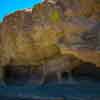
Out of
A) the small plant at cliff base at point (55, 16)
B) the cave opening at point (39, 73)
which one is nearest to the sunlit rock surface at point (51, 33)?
the small plant at cliff base at point (55, 16)

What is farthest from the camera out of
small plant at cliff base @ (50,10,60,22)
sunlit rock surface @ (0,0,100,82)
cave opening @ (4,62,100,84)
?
cave opening @ (4,62,100,84)

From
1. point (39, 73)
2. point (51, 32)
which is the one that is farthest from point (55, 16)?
point (39, 73)

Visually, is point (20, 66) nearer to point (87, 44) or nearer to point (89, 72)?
point (89, 72)

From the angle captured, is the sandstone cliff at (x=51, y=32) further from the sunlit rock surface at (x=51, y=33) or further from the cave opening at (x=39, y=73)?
the cave opening at (x=39, y=73)

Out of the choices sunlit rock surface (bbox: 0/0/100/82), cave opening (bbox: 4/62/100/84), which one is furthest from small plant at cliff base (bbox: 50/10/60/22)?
cave opening (bbox: 4/62/100/84)

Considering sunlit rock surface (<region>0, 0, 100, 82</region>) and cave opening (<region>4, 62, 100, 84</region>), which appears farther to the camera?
cave opening (<region>4, 62, 100, 84</region>)

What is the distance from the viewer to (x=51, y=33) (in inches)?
271

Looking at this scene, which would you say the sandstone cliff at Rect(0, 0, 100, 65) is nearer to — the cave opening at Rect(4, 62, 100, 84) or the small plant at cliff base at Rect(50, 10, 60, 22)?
the small plant at cliff base at Rect(50, 10, 60, 22)

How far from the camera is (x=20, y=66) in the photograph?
29.2 feet

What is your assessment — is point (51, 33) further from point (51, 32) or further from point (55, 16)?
point (55, 16)

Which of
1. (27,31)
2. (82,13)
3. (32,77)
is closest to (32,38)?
(27,31)

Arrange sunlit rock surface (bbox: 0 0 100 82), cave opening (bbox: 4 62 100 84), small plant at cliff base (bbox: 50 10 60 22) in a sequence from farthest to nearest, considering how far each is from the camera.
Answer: cave opening (bbox: 4 62 100 84)
small plant at cliff base (bbox: 50 10 60 22)
sunlit rock surface (bbox: 0 0 100 82)

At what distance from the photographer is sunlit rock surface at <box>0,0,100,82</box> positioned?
18.0ft

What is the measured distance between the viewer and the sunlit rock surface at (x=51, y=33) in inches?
216
